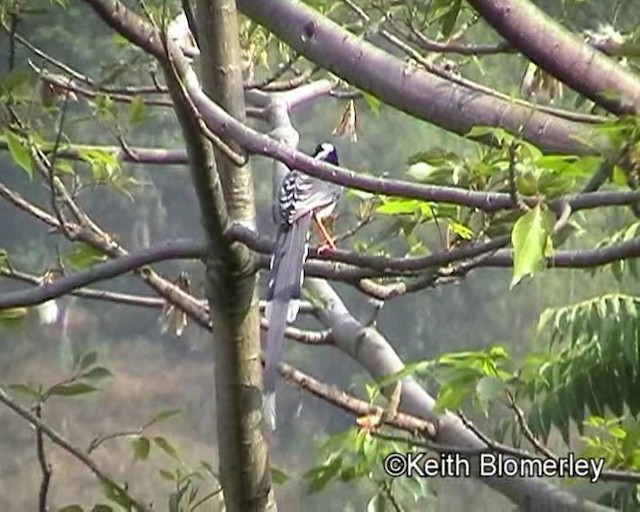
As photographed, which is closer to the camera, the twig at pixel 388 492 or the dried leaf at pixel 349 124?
the twig at pixel 388 492

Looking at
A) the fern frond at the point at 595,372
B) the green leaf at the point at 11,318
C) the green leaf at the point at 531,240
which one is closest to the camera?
the green leaf at the point at 531,240

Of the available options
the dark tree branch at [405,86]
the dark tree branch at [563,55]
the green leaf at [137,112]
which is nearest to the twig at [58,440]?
the green leaf at [137,112]

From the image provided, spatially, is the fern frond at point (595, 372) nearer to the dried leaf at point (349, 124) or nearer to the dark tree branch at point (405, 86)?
the dried leaf at point (349, 124)

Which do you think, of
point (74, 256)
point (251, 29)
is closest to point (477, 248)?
point (74, 256)

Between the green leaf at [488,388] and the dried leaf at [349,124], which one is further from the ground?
the dried leaf at [349,124]

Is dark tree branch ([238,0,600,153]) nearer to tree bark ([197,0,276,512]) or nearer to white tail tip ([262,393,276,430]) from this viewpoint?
tree bark ([197,0,276,512])

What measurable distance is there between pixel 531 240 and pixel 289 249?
36 centimetres

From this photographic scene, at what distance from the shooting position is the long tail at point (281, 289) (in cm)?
87

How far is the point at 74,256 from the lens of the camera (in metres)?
1.00

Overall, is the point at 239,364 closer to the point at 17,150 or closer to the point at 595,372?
the point at 17,150

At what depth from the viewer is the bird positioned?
0.87 meters

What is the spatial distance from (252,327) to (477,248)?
33cm

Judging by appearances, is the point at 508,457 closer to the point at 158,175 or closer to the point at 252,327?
the point at 252,327

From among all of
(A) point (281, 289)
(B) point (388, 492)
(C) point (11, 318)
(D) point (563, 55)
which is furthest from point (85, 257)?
(D) point (563, 55)
